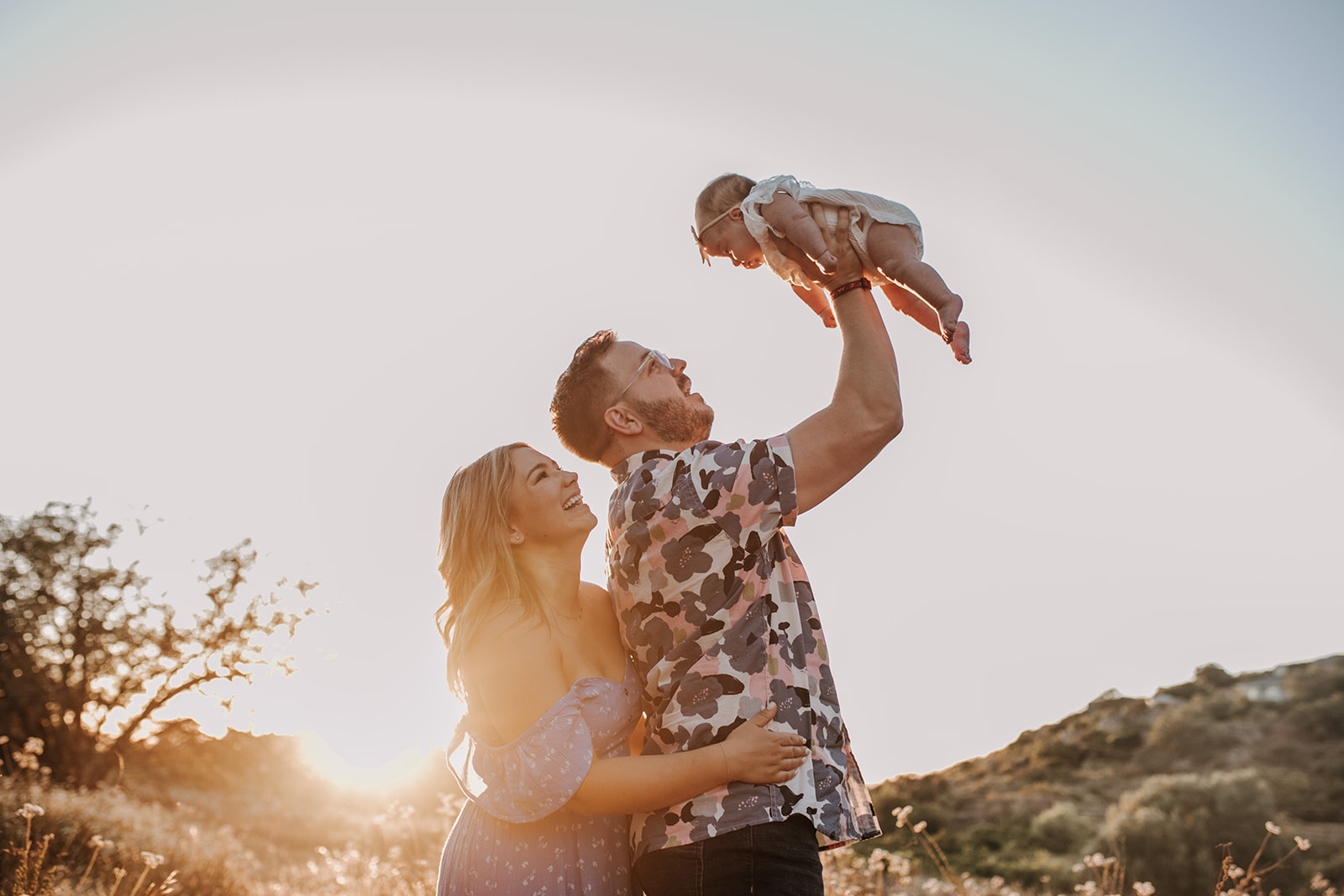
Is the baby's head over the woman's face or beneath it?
over

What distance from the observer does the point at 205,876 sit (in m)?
8.38

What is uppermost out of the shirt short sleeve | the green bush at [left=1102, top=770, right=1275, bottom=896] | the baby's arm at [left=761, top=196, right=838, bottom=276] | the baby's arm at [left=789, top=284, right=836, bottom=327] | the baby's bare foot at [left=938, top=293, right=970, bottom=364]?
the baby's arm at [left=761, top=196, right=838, bottom=276]

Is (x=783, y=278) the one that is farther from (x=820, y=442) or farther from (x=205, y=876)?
(x=205, y=876)

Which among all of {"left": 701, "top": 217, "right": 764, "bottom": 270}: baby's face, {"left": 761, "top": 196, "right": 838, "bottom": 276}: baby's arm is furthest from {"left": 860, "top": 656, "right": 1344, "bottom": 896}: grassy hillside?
{"left": 761, "top": 196, "right": 838, "bottom": 276}: baby's arm

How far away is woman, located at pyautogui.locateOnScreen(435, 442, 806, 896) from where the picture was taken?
2184mm

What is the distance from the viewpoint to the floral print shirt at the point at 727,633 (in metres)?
2.19

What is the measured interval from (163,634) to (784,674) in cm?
1927

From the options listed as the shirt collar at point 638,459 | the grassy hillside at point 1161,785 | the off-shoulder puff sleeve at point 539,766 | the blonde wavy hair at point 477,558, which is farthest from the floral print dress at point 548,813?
the grassy hillside at point 1161,785

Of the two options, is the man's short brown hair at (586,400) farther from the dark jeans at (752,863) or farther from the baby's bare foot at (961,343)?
the dark jeans at (752,863)

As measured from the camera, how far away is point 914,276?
2805 mm

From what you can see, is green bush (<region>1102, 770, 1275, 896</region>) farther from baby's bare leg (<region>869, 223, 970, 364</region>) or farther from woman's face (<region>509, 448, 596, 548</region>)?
woman's face (<region>509, 448, 596, 548</region>)

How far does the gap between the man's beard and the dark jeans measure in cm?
120

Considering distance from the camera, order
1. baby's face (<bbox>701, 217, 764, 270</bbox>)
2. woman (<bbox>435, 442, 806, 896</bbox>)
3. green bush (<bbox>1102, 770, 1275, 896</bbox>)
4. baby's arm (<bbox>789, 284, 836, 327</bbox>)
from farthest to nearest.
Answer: green bush (<bbox>1102, 770, 1275, 896</bbox>) < baby's face (<bbox>701, 217, 764, 270</bbox>) < baby's arm (<bbox>789, 284, 836, 327</bbox>) < woman (<bbox>435, 442, 806, 896</bbox>)

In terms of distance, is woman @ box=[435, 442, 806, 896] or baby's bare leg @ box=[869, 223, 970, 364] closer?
woman @ box=[435, 442, 806, 896]
